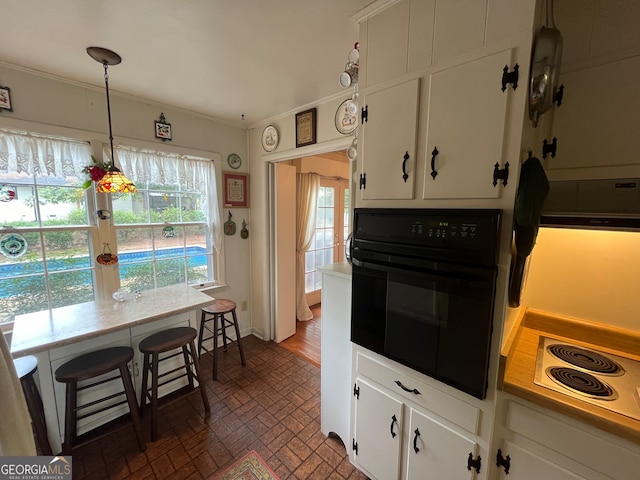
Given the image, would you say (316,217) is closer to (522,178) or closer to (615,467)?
(522,178)

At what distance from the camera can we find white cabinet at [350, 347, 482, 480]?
3.63 ft

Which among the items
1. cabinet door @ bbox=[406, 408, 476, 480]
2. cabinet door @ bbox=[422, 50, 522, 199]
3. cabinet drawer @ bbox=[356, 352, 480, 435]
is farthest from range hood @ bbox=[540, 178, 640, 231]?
cabinet door @ bbox=[406, 408, 476, 480]

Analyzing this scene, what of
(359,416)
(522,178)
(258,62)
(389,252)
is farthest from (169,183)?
(522,178)

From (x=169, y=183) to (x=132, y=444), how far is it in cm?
210

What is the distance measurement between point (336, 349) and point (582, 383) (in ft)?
3.78

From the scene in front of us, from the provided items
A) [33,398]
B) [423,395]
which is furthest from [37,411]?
[423,395]

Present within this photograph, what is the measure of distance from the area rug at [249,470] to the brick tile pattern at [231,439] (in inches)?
1.5

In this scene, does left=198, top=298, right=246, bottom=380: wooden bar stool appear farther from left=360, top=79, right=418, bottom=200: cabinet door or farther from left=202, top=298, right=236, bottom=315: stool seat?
left=360, top=79, right=418, bottom=200: cabinet door

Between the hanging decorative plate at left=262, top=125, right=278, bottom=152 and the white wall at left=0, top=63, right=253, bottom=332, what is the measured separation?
0.37 metres

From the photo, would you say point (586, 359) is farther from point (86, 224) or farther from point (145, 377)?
point (86, 224)

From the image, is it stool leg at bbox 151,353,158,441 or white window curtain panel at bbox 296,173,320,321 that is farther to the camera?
white window curtain panel at bbox 296,173,320,321

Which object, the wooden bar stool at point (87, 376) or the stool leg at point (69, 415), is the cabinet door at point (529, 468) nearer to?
the wooden bar stool at point (87, 376)

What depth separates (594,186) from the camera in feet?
3.58

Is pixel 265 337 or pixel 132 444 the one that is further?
pixel 265 337
